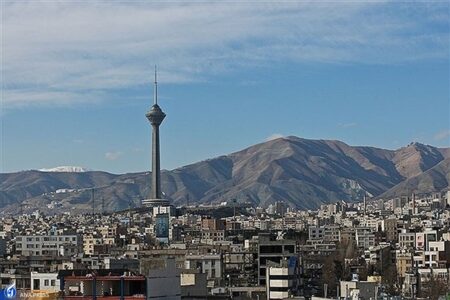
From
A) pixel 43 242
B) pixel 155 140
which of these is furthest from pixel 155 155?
pixel 43 242

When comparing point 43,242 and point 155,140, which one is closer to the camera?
point 43,242

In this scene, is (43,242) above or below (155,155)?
below

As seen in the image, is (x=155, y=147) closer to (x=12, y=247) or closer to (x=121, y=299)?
(x=12, y=247)

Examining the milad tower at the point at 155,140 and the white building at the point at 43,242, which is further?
the milad tower at the point at 155,140

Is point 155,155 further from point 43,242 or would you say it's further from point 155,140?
point 43,242

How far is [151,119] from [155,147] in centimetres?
353

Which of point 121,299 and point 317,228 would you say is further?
point 317,228

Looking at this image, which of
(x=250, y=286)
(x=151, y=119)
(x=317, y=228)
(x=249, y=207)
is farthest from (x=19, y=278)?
(x=249, y=207)

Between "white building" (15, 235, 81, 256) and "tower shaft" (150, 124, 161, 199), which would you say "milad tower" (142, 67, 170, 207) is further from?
"white building" (15, 235, 81, 256)

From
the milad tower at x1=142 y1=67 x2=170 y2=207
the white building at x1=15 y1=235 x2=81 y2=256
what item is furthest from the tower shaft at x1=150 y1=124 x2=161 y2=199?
the white building at x1=15 y1=235 x2=81 y2=256

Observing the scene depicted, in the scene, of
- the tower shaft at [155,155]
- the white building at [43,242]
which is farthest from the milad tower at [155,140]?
the white building at [43,242]

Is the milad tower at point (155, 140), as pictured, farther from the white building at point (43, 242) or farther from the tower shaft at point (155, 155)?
the white building at point (43, 242)

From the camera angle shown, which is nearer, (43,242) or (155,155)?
(43,242)

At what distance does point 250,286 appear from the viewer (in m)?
41.2
